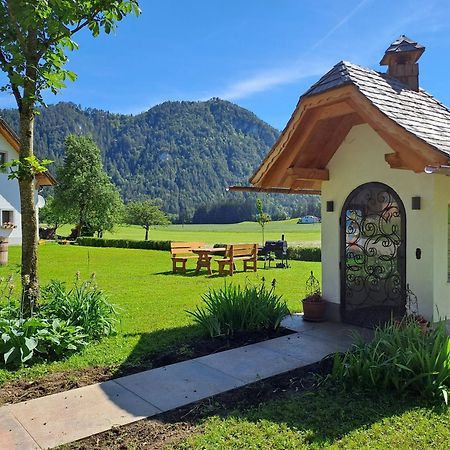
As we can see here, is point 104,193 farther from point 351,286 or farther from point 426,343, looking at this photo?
point 426,343

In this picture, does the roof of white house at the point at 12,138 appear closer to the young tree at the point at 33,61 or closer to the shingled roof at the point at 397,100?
the young tree at the point at 33,61

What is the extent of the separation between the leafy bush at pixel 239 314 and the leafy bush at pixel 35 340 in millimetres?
2003

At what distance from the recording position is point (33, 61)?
670 centimetres

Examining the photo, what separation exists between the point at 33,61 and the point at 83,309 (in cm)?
391

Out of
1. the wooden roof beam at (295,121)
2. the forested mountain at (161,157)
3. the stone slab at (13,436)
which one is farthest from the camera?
the forested mountain at (161,157)

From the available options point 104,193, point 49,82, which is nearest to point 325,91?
point 49,82

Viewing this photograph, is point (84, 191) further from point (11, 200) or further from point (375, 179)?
point (375, 179)

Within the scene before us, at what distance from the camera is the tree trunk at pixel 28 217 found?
22.4ft

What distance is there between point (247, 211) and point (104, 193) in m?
52.8

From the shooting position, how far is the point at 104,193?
46438mm

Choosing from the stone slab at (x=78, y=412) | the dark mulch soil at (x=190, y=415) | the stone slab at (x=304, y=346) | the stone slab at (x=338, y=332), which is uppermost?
the stone slab at (x=338, y=332)

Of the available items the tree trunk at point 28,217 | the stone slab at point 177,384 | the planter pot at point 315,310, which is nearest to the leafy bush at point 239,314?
the planter pot at point 315,310

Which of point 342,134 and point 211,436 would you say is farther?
point 342,134

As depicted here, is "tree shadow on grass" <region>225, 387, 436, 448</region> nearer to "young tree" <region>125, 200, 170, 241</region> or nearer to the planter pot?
the planter pot
